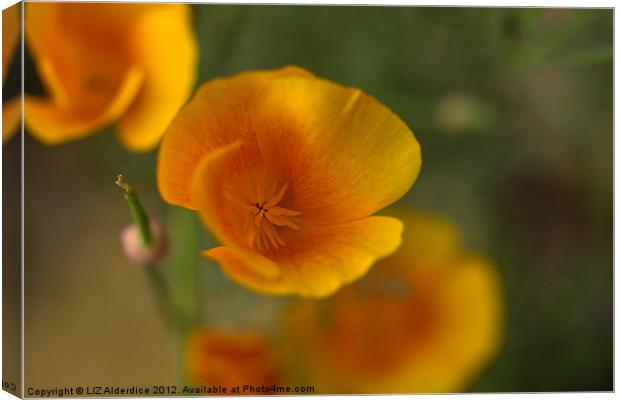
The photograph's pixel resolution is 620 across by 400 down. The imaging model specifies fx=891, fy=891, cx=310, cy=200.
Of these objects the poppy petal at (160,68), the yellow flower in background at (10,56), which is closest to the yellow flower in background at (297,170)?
the poppy petal at (160,68)

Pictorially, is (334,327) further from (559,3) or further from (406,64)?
(559,3)

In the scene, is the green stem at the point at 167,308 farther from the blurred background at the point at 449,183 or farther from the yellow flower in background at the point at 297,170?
the yellow flower in background at the point at 297,170

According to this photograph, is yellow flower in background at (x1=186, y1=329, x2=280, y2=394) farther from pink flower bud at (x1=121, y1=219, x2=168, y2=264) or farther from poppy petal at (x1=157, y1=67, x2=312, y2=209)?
poppy petal at (x1=157, y1=67, x2=312, y2=209)

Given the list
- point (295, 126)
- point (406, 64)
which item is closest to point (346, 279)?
point (295, 126)

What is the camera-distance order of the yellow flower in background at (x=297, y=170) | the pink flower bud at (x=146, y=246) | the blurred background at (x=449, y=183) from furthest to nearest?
the blurred background at (x=449, y=183) < the pink flower bud at (x=146, y=246) < the yellow flower in background at (x=297, y=170)

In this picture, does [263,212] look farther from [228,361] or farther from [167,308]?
[167,308]
